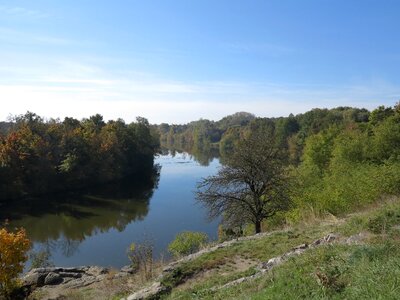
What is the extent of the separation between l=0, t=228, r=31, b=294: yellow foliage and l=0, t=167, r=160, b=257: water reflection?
13986 mm

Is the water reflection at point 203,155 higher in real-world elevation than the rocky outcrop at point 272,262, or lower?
lower

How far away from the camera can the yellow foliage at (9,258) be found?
15.5 meters

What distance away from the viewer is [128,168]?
73.9 m

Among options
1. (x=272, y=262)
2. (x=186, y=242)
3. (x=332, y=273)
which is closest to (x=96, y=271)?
(x=186, y=242)

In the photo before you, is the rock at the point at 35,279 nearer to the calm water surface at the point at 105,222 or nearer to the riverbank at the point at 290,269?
the riverbank at the point at 290,269

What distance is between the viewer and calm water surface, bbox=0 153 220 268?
30.0m

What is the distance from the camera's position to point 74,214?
1642 inches

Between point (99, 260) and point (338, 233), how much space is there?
69.4 feet

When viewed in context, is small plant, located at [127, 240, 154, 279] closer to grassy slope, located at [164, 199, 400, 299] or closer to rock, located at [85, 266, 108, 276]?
grassy slope, located at [164, 199, 400, 299]

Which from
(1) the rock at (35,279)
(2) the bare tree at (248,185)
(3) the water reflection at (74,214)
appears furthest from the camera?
(3) the water reflection at (74,214)

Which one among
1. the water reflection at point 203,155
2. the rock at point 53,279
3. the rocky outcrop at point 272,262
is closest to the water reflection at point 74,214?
the rock at point 53,279

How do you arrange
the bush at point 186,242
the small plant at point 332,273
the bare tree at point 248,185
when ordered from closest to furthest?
the small plant at point 332,273
the bare tree at point 248,185
the bush at point 186,242

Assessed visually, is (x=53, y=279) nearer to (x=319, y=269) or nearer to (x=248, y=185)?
(x=248, y=185)

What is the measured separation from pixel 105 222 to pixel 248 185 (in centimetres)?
2137
